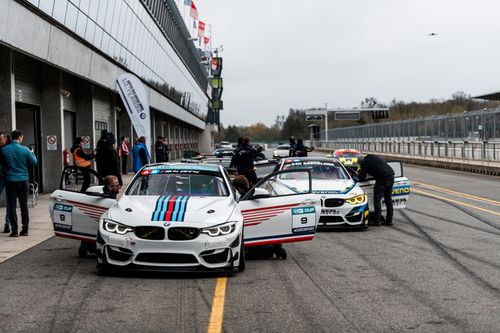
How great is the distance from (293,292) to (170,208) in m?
1.85

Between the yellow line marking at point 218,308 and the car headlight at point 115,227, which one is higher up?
the car headlight at point 115,227

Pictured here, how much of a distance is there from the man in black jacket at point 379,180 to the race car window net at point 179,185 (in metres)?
4.72

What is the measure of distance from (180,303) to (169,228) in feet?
4.14

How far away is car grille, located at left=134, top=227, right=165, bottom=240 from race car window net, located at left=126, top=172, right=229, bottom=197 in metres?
1.41

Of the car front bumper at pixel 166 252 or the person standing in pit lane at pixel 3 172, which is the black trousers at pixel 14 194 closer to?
the person standing in pit lane at pixel 3 172

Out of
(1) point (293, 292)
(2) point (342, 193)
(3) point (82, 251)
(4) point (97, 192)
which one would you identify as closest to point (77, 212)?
(4) point (97, 192)

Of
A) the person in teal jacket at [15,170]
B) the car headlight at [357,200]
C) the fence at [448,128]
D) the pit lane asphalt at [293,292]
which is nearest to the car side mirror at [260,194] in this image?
the pit lane asphalt at [293,292]

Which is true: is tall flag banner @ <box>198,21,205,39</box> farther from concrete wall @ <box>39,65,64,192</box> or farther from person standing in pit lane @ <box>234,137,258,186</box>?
person standing in pit lane @ <box>234,137,258,186</box>

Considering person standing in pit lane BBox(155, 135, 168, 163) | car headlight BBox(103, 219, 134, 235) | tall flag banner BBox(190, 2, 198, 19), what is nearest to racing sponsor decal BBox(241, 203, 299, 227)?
car headlight BBox(103, 219, 134, 235)

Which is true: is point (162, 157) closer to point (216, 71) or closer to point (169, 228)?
point (169, 228)

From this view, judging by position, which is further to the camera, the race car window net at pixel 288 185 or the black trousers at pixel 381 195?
the black trousers at pixel 381 195

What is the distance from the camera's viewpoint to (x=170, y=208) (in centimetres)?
837

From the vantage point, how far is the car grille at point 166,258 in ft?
26.0

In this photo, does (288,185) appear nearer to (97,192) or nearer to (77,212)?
(97,192)
